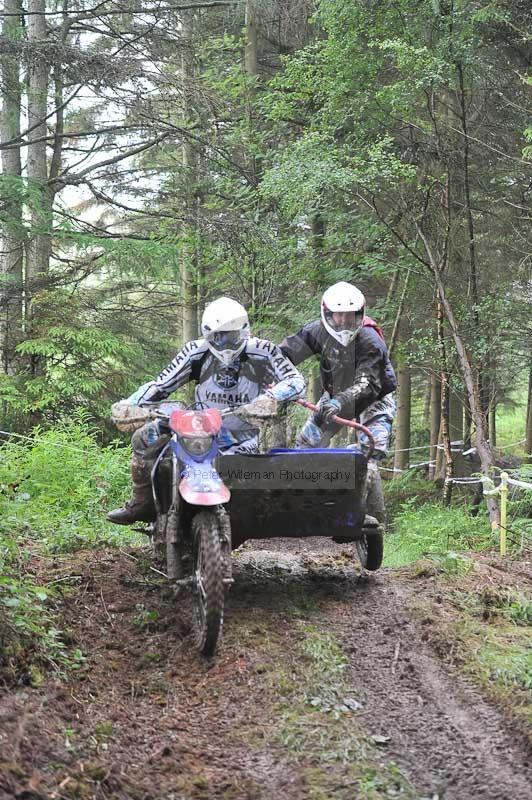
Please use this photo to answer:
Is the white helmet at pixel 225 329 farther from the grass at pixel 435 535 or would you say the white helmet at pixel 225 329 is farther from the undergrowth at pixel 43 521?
the grass at pixel 435 535

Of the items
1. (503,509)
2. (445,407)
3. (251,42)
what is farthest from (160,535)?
(251,42)

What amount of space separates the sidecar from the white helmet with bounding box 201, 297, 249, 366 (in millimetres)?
→ 841

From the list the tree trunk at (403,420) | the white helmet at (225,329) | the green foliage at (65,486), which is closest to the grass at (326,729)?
the white helmet at (225,329)

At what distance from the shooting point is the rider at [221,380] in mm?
5574

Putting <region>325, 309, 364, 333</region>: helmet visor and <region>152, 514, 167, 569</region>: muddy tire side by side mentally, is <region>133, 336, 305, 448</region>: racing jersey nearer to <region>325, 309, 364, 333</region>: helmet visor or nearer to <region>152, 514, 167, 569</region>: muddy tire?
<region>152, 514, 167, 569</region>: muddy tire

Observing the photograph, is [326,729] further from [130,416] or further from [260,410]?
[130,416]

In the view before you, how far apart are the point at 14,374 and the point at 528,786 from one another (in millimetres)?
10868

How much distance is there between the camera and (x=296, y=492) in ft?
17.8

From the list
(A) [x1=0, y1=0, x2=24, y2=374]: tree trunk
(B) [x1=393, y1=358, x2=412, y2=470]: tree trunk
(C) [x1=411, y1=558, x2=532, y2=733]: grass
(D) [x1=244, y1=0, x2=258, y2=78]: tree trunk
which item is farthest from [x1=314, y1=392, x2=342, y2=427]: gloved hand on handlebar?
(D) [x1=244, y1=0, x2=258, y2=78]: tree trunk

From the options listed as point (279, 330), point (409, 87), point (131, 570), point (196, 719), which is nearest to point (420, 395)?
point (279, 330)

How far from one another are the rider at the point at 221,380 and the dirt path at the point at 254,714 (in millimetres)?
946

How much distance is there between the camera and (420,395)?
23.9 metres

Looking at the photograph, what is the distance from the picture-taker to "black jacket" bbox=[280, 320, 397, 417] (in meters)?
6.59

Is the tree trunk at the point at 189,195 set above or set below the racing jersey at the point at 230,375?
above
